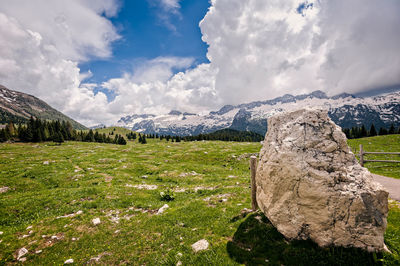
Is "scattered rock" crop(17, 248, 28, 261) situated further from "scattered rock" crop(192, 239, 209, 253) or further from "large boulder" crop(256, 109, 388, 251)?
"large boulder" crop(256, 109, 388, 251)

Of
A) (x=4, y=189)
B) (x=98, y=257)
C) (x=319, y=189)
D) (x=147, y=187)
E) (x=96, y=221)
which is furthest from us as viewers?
(x=147, y=187)

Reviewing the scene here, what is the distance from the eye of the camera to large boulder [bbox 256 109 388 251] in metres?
7.28

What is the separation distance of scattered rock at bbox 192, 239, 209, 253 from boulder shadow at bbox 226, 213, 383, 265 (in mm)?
1189

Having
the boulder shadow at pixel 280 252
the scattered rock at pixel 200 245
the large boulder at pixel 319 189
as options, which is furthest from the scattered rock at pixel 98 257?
the large boulder at pixel 319 189

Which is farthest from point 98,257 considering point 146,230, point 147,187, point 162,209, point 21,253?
point 147,187

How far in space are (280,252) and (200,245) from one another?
400 cm

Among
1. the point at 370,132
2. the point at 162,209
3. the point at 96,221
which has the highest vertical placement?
the point at 370,132

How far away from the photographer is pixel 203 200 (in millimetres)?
15062

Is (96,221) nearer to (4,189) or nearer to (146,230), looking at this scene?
(146,230)

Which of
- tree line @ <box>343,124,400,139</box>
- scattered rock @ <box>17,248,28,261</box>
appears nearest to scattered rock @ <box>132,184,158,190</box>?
scattered rock @ <box>17,248,28,261</box>

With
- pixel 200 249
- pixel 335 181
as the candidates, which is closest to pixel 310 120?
pixel 335 181

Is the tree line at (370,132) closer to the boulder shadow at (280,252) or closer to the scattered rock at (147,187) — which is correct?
the scattered rock at (147,187)

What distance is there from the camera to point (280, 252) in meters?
8.02

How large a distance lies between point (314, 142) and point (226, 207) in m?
7.93
